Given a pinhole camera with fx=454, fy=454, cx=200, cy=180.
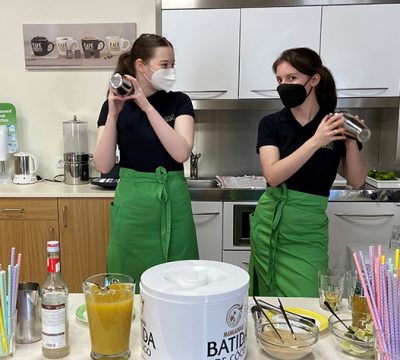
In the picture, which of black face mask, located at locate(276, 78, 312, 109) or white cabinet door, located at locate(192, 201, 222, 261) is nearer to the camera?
black face mask, located at locate(276, 78, 312, 109)

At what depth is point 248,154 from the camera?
118 inches

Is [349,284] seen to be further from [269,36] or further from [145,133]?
[269,36]

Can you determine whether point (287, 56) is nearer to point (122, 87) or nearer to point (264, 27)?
point (122, 87)

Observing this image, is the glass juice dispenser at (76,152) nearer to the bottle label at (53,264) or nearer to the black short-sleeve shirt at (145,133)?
the black short-sleeve shirt at (145,133)

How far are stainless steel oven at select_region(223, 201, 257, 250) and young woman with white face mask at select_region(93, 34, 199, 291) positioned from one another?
2.33 feet

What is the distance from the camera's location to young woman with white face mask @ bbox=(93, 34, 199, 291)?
5.49ft

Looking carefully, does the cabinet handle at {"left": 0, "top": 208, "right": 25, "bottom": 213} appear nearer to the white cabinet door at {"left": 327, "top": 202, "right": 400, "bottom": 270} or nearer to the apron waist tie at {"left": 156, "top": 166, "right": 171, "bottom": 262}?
the apron waist tie at {"left": 156, "top": 166, "right": 171, "bottom": 262}

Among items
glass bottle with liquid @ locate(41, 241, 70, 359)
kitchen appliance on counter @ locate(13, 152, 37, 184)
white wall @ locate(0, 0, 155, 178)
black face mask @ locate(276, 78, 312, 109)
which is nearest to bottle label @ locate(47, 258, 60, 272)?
glass bottle with liquid @ locate(41, 241, 70, 359)

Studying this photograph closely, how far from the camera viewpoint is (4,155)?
2.76 metres

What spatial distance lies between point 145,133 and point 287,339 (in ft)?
3.19

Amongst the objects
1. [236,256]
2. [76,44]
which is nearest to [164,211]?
[236,256]

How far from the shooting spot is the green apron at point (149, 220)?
1712 mm

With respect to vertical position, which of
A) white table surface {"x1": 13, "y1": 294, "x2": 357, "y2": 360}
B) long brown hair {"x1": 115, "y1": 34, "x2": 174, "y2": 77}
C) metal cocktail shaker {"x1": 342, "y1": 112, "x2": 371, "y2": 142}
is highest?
long brown hair {"x1": 115, "y1": 34, "x2": 174, "y2": 77}

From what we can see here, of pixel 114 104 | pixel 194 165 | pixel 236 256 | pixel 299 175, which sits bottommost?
pixel 236 256
